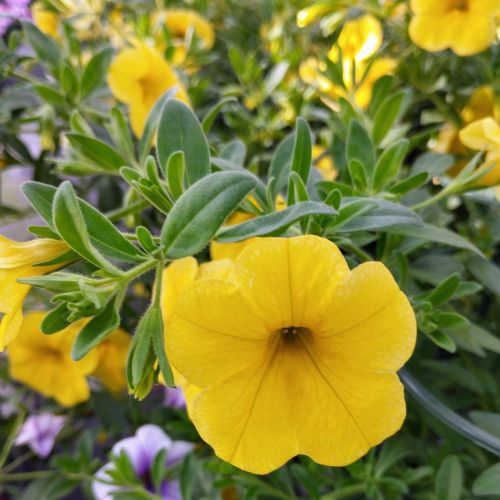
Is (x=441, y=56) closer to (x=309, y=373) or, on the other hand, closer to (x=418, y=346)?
(x=418, y=346)

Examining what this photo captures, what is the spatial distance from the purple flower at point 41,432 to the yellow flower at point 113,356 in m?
0.17

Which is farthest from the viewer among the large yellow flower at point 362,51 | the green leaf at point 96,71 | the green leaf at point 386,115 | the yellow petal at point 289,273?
the large yellow flower at point 362,51

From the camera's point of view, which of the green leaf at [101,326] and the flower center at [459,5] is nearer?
the green leaf at [101,326]

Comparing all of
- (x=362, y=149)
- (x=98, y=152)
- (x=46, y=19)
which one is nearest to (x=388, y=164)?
(x=362, y=149)

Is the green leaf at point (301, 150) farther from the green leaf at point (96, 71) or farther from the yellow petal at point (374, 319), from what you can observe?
the green leaf at point (96, 71)

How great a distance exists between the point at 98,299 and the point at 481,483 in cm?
32

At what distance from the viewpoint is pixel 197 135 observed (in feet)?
1.37

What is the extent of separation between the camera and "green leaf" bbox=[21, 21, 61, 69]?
68 cm

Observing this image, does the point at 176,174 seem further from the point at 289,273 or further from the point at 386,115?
the point at 386,115

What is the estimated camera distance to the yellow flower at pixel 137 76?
2.11ft

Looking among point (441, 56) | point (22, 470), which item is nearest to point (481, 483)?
point (441, 56)

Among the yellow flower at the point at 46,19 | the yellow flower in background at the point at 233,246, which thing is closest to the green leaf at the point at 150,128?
the yellow flower in background at the point at 233,246

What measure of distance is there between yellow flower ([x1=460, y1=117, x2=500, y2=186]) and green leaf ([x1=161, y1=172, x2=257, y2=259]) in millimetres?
237

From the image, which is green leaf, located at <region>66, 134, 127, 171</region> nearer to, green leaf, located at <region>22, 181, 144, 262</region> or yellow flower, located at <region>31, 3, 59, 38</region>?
green leaf, located at <region>22, 181, 144, 262</region>
